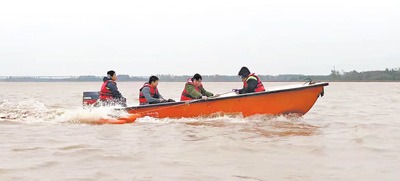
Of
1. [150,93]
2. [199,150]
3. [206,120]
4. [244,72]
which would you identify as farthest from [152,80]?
[199,150]

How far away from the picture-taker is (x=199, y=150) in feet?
23.8

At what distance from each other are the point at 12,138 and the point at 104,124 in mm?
2877

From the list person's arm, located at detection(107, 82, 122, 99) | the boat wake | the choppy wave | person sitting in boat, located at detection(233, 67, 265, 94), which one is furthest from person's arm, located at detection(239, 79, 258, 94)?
person's arm, located at detection(107, 82, 122, 99)

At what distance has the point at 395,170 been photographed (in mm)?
5719

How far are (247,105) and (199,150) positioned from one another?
411 cm

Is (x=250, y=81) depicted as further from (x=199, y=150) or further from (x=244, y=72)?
(x=199, y=150)

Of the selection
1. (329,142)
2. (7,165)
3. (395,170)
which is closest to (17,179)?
(7,165)

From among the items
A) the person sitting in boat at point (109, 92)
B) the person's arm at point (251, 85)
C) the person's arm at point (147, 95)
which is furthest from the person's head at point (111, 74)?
the person's arm at point (251, 85)

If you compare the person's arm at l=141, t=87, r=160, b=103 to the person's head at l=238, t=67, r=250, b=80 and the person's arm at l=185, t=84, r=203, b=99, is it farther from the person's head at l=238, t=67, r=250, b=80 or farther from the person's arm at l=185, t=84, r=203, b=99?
the person's head at l=238, t=67, r=250, b=80

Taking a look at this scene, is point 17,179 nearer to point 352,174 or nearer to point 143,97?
point 352,174

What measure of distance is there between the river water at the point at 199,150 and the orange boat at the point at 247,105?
7.9 inches

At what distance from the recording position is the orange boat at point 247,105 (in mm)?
11039

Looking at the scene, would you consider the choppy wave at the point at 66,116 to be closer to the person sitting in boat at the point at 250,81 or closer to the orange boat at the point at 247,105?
the orange boat at the point at 247,105

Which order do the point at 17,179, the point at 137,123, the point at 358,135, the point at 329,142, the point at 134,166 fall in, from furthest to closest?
1. the point at 137,123
2. the point at 358,135
3. the point at 329,142
4. the point at 134,166
5. the point at 17,179
